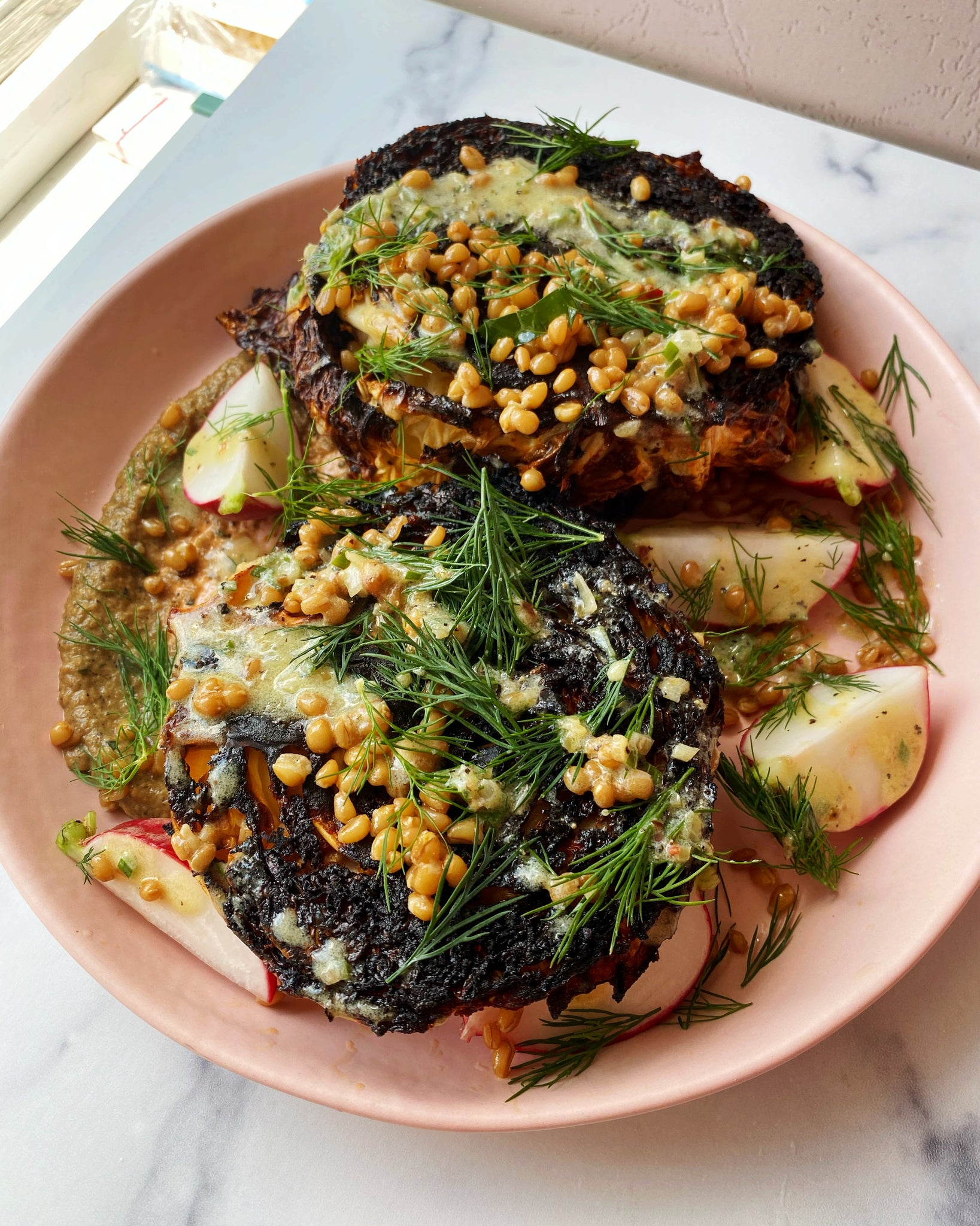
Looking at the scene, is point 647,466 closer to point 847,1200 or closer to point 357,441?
point 357,441

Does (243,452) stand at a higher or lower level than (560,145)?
lower

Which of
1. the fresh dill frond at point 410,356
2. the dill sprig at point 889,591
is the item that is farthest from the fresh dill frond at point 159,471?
the dill sprig at point 889,591

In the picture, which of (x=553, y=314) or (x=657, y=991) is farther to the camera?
(x=553, y=314)

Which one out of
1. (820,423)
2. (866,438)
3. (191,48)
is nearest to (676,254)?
(820,423)

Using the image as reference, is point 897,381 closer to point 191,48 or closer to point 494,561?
point 494,561

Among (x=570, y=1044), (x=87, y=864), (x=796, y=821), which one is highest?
(x=796, y=821)

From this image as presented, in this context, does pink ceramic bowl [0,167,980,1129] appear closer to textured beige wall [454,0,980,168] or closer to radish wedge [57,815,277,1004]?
radish wedge [57,815,277,1004]
